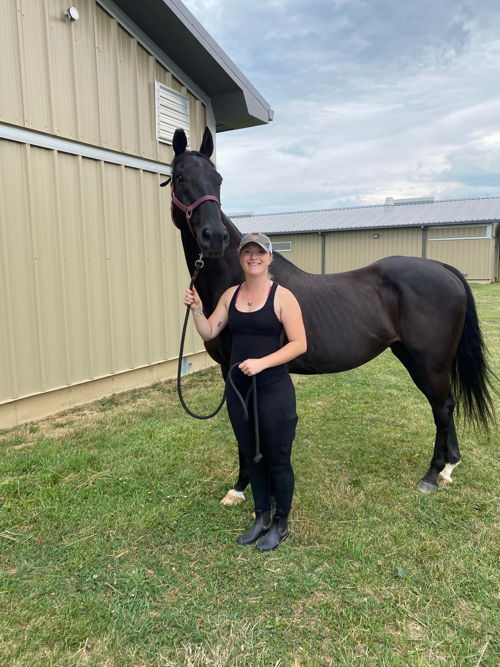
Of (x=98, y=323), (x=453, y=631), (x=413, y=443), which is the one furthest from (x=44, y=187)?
(x=453, y=631)

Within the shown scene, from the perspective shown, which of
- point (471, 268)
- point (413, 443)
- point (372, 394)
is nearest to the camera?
point (413, 443)

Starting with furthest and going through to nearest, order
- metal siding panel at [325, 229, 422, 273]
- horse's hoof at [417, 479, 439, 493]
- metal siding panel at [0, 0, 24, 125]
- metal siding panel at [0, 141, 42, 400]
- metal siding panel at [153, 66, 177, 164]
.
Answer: metal siding panel at [325, 229, 422, 273]
metal siding panel at [153, 66, 177, 164]
metal siding panel at [0, 141, 42, 400]
metal siding panel at [0, 0, 24, 125]
horse's hoof at [417, 479, 439, 493]

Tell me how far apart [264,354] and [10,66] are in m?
3.77

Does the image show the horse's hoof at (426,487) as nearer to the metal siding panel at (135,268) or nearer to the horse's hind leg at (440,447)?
the horse's hind leg at (440,447)

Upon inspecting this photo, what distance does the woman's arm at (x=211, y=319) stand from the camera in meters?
2.32

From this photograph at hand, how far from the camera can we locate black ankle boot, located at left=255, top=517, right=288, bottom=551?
235cm

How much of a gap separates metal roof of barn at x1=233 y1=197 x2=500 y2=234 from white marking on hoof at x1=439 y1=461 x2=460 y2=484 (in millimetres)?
20204

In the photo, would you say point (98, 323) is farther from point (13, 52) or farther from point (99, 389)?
point (13, 52)

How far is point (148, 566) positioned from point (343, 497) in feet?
4.37

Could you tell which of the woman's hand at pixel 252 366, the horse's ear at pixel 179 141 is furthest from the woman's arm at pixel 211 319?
the horse's ear at pixel 179 141

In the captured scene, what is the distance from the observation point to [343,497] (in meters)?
2.91

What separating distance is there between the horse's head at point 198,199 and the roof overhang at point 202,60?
326 centimetres

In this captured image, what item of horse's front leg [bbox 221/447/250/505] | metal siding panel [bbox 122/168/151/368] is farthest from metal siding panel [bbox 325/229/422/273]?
horse's front leg [bbox 221/447/250/505]

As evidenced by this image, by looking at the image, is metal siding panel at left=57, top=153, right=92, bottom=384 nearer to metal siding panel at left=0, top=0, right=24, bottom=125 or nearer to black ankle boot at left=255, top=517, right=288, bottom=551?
metal siding panel at left=0, top=0, right=24, bottom=125
